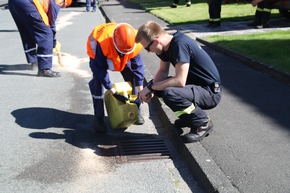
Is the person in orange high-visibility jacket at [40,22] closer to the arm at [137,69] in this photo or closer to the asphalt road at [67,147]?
the asphalt road at [67,147]

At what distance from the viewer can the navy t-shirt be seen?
3.92 m

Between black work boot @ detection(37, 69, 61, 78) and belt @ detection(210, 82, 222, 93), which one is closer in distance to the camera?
belt @ detection(210, 82, 222, 93)

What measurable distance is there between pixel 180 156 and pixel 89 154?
984 millimetres

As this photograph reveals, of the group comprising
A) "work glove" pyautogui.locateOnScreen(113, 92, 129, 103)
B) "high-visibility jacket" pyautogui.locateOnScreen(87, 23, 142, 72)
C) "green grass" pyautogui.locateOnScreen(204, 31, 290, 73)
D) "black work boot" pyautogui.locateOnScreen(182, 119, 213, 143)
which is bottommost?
"black work boot" pyautogui.locateOnScreen(182, 119, 213, 143)

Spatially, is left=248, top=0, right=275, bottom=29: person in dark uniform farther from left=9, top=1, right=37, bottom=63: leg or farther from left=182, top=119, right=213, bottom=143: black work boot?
left=182, top=119, right=213, bottom=143: black work boot

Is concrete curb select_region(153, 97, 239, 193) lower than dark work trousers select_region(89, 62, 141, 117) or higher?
lower

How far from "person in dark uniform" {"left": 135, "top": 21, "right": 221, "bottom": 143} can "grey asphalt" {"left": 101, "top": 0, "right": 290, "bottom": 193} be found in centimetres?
30

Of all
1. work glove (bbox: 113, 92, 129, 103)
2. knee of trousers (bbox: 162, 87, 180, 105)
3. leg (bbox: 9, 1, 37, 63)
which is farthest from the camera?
leg (bbox: 9, 1, 37, 63)

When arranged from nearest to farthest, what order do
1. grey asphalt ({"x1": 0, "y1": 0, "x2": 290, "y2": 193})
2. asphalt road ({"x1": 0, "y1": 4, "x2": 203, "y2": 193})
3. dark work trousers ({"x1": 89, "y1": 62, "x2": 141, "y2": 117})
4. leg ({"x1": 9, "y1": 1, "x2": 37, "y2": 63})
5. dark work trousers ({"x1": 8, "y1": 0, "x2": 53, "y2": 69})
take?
grey asphalt ({"x1": 0, "y1": 0, "x2": 290, "y2": 193}), asphalt road ({"x1": 0, "y1": 4, "x2": 203, "y2": 193}), dark work trousers ({"x1": 89, "y1": 62, "x2": 141, "y2": 117}), dark work trousers ({"x1": 8, "y1": 0, "x2": 53, "y2": 69}), leg ({"x1": 9, "y1": 1, "x2": 37, "y2": 63})

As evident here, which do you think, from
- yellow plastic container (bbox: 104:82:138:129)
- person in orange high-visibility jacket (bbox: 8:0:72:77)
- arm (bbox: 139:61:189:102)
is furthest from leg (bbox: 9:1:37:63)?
arm (bbox: 139:61:189:102)

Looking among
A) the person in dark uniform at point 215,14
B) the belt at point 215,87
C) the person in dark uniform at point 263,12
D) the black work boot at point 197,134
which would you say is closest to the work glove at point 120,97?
the black work boot at point 197,134

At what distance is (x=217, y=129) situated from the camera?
4.67 meters

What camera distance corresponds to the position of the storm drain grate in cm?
421

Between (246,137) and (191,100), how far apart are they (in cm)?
80
